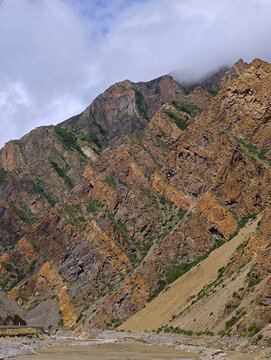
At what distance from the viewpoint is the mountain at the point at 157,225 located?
287 ft

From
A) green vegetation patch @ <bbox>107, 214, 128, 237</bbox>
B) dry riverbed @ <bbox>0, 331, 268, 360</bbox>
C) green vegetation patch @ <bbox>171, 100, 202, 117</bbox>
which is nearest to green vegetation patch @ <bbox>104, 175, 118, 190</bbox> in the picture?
green vegetation patch @ <bbox>107, 214, 128, 237</bbox>

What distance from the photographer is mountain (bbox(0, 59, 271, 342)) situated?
8750 centimetres

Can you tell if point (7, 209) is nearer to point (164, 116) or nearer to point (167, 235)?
point (164, 116)

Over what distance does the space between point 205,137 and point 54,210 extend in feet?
152

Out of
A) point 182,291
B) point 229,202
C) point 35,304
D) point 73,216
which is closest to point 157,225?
point 229,202

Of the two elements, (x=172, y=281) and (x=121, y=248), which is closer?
(x=172, y=281)

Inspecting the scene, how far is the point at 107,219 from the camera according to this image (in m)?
115

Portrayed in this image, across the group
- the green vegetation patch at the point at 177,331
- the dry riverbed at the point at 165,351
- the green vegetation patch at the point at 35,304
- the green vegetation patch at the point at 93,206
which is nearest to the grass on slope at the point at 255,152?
the green vegetation patch at the point at 93,206

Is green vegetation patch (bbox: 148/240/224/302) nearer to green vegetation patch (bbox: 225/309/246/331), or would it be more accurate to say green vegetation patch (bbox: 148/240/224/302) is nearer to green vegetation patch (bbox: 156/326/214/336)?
green vegetation patch (bbox: 156/326/214/336)

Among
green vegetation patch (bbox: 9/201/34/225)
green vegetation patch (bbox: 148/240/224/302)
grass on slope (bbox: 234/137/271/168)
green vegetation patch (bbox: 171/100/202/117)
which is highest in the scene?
green vegetation patch (bbox: 9/201/34/225)

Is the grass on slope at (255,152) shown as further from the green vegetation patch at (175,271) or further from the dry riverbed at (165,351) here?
the dry riverbed at (165,351)

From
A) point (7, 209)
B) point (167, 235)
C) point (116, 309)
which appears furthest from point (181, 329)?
point (7, 209)

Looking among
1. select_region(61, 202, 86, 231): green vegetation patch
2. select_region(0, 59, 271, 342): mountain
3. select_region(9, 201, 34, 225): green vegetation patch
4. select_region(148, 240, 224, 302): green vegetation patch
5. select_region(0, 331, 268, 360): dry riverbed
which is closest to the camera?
select_region(0, 331, 268, 360): dry riverbed

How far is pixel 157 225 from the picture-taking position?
113 metres
